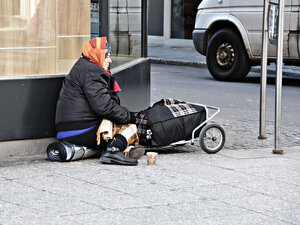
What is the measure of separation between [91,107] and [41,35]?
0.94m

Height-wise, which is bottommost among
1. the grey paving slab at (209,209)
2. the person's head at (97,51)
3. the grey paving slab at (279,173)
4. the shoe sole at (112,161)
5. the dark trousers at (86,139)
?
the grey paving slab at (279,173)

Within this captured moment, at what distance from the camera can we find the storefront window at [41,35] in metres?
6.23

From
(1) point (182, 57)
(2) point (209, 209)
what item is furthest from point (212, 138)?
(1) point (182, 57)

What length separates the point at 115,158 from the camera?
A: 5.89 meters

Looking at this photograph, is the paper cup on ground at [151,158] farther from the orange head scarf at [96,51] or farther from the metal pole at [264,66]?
the metal pole at [264,66]

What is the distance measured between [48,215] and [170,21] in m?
18.6

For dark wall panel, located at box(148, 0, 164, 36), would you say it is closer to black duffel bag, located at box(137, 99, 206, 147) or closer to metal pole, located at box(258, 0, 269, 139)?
metal pole, located at box(258, 0, 269, 139)

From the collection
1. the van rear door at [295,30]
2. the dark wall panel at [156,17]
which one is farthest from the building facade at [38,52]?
the dark wall panel at [156,17]

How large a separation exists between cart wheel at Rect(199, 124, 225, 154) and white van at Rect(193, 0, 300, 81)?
228 inches

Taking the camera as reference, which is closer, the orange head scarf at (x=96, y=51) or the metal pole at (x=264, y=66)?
the orange head scarf at (x=96, y=51)

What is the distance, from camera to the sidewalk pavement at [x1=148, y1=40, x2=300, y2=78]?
51.0 feet

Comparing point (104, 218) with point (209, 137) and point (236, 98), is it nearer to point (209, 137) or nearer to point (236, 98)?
point (209, 137)

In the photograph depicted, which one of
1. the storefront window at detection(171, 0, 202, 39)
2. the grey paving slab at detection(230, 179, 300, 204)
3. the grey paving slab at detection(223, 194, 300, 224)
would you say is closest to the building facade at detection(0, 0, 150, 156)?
the grey paving slab at detection(230, 179, 300, 204)

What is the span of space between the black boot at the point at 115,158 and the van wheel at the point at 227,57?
24.4 ft
